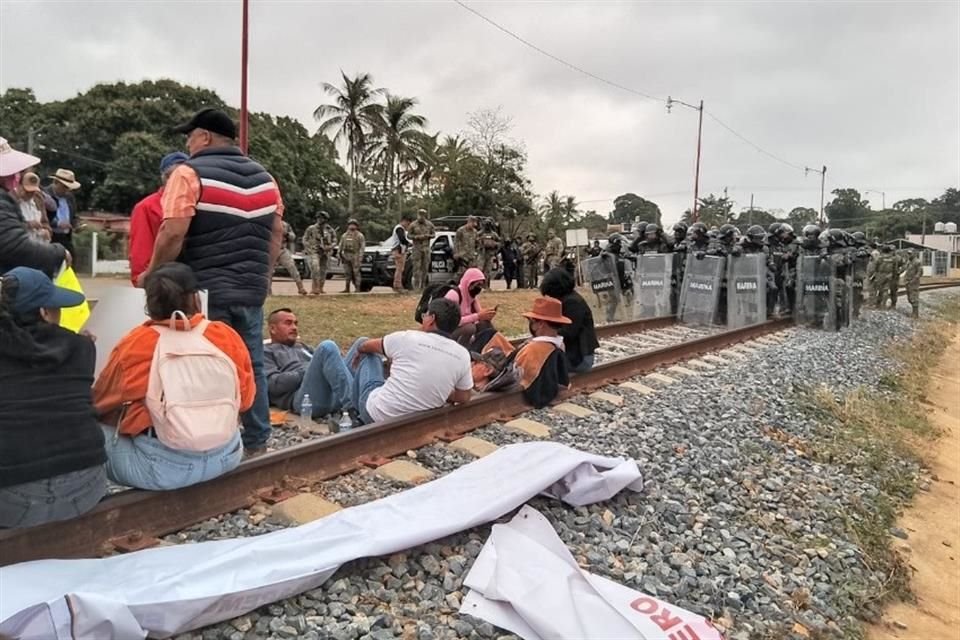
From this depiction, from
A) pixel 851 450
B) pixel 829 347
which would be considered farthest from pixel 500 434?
pixel 829 347

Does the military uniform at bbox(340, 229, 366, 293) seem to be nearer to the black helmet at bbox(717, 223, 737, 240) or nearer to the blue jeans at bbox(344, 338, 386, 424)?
the black helmet at bbox(717, 223, 737, 240)

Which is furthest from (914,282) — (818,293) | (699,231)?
(699,231)

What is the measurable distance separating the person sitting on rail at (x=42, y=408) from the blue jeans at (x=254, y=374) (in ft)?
3.58

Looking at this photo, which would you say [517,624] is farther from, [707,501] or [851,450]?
[851,450]

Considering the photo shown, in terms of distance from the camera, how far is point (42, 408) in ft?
9.00

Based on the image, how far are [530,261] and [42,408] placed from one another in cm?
2034

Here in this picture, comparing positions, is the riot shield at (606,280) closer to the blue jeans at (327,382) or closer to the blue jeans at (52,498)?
the blue jeans at (327,382)

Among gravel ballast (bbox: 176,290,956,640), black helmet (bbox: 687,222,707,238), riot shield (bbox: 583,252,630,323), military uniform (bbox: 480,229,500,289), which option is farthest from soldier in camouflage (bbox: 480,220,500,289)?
gravel ballast (bbox: 176,290,956,640)

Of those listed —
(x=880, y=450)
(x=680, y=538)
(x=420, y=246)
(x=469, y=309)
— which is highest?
(x=420, y=246)

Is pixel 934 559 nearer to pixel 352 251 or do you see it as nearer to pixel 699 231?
pixel 699 231

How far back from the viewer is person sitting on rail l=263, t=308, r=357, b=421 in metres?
5.31

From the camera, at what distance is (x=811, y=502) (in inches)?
183

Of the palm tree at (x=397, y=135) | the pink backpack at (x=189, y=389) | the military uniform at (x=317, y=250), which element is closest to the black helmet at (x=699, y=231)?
the military uniform at (x=317, y=250)

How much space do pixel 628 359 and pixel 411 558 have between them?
509cm
